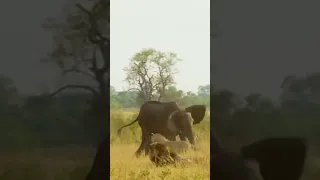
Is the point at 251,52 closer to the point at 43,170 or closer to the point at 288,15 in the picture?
the point at 288,15

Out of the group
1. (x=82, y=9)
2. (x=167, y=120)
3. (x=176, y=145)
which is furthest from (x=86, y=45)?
(x=176, y=145)

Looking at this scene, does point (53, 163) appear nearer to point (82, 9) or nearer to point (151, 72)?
point (151, 72)

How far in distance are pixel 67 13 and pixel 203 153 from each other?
1.00m

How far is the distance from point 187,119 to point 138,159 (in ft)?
1.07

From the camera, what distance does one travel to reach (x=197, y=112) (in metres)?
2.49

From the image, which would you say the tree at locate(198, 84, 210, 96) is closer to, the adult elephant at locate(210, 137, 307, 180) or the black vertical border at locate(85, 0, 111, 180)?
the adult elephant at locate(210, 137, 307, 180)

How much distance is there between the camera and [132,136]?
2.50m

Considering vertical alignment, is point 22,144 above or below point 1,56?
below

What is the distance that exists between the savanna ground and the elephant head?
3 centimetres

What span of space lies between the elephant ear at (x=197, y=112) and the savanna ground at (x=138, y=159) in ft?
0.07

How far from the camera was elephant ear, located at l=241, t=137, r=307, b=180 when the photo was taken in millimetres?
2490

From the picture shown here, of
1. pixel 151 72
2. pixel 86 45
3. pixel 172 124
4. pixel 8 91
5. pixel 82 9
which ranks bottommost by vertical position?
pixel 172 124

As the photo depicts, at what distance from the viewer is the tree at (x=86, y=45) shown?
2467mm

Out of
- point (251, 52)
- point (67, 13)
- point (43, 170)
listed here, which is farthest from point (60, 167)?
point (251, 52)
